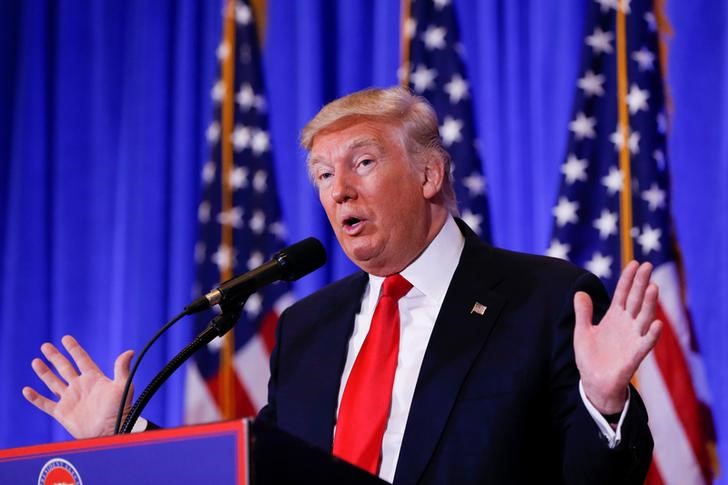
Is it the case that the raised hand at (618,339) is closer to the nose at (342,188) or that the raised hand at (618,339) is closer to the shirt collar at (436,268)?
the shirt collar at (436,268)

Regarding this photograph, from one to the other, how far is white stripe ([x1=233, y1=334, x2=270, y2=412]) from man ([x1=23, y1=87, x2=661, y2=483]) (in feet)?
4.79

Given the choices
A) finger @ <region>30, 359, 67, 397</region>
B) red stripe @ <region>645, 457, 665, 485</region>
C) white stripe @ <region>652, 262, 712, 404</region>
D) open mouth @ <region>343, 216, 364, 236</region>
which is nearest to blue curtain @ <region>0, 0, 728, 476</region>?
white stripe @ <region>652, 262, 712, 404</region>

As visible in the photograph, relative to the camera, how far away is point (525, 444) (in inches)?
81.2

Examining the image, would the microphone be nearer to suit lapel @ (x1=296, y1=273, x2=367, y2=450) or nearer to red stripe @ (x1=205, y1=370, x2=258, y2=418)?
suit lapel @ (x1=296, y1=273, x2=367, y2=450)

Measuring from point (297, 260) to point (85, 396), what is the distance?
57cm

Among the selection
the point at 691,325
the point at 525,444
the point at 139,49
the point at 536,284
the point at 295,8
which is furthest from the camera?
the point at 139,49

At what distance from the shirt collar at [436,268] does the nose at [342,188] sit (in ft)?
0.77

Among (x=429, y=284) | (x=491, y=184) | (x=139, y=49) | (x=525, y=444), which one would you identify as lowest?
(x=525, y=444)

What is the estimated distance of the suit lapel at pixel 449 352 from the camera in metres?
2.05

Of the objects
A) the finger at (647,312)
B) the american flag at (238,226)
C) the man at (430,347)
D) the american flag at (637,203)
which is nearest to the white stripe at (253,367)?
the american flag at (238,226)

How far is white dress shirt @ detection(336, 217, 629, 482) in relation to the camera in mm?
2170

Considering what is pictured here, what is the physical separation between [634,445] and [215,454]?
91 cm

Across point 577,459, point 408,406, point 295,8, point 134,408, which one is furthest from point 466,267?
point 295,8

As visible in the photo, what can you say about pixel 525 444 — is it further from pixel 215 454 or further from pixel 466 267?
pixel 215 454
